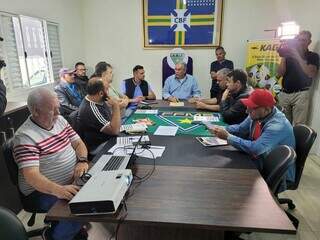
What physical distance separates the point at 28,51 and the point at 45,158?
2.41m

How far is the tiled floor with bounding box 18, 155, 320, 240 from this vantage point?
77.9 inches

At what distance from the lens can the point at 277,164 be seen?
152cm

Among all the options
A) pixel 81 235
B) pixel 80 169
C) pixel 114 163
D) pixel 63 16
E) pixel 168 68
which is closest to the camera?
pixel 114 163

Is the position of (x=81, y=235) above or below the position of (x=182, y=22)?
below

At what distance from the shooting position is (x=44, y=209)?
1.64 m

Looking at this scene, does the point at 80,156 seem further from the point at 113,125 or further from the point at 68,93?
the point at 68,93

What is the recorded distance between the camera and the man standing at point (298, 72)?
3.45m

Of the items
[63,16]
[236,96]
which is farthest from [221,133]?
[63,16]

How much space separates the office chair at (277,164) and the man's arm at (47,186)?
3.59 ft

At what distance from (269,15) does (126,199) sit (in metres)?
4.48

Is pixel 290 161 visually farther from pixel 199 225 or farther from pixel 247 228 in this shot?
pixel 199 225

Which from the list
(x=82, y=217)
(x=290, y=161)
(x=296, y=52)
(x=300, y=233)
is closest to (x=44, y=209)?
(x=82, y=217)

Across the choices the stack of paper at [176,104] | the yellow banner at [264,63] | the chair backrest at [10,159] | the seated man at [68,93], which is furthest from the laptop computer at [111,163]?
the yellow banner at [264,63]

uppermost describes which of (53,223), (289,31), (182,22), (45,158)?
(182,22)
